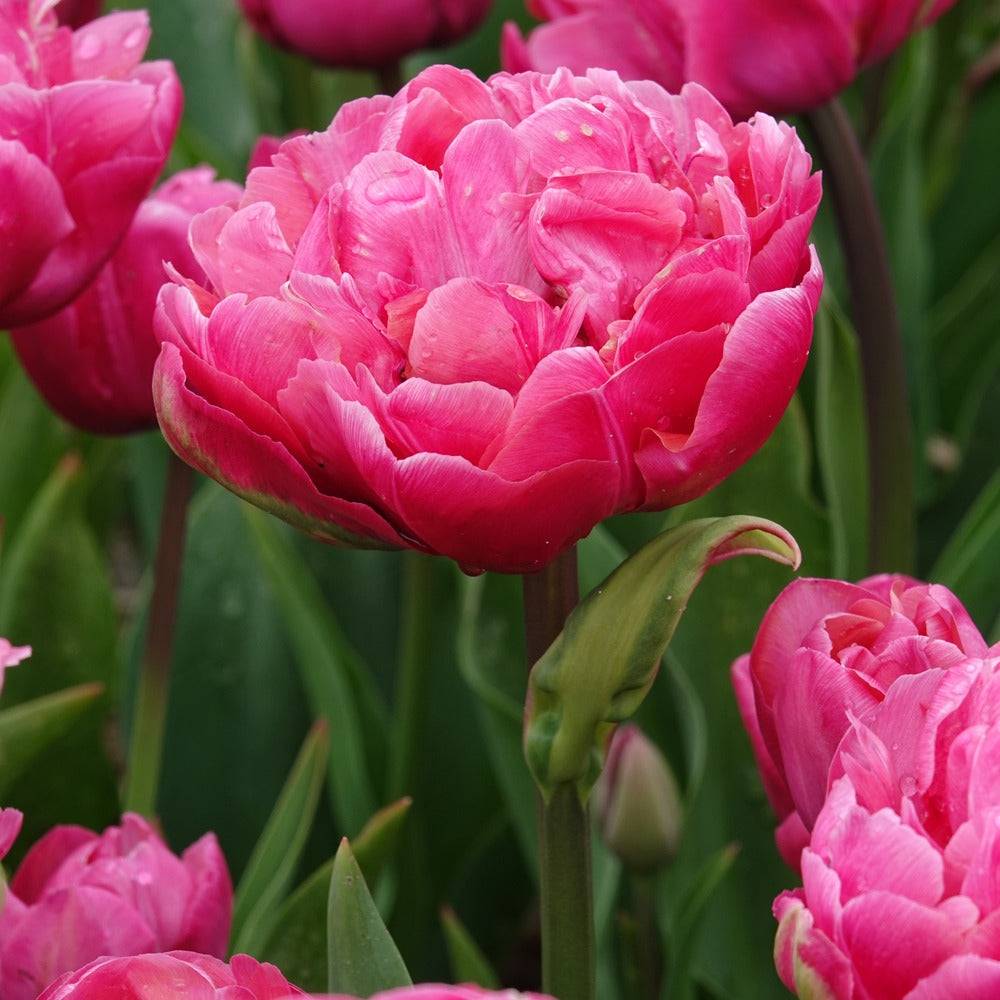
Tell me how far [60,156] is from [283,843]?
1.06ft

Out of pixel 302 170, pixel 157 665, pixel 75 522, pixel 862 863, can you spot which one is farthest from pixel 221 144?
pixel 862 863

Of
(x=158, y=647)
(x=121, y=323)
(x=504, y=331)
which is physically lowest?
(x=158, y=647)

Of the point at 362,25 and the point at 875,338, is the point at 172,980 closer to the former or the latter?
the point at 875,338

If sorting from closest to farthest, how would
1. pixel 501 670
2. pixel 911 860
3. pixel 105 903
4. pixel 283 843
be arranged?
pixel 911 860
pixel 105 903
pixel 283 843
pixel 501 670

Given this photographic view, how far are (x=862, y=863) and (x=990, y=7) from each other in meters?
1.34

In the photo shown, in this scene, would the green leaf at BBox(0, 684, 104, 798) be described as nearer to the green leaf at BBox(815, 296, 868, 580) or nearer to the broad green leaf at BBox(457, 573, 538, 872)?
the broad green leaf at BBox(457, 573, 538, 872)

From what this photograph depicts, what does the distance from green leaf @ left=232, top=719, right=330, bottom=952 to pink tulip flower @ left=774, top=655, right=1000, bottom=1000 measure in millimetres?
328

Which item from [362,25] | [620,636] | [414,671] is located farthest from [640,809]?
[362,25]

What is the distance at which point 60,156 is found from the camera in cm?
51

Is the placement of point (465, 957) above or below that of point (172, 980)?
below

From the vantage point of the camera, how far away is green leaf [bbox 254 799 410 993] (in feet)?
1.90

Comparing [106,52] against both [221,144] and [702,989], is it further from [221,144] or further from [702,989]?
[221,144]

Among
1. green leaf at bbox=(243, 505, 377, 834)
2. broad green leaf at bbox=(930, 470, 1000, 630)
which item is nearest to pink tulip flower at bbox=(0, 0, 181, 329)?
green leaf at bbox=(243, 505, 377, 834)

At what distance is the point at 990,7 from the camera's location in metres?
1.50
